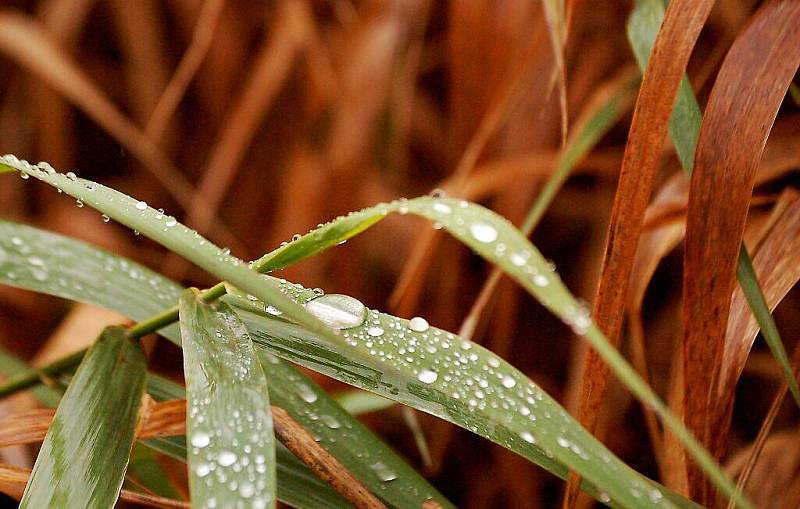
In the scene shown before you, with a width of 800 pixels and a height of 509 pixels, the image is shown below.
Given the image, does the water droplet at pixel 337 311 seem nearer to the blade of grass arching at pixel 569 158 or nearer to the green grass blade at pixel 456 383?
the green grass blade at pixel 456 383

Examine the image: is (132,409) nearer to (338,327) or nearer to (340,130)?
(338,327)

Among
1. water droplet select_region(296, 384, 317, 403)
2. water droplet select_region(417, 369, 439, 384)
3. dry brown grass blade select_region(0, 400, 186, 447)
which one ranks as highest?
water droplet select_region(296, 384, 317, 403)

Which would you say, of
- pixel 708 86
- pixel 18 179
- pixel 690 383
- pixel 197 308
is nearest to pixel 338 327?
pixel 197 308

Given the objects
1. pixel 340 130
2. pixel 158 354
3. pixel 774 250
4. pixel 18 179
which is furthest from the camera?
pixel 18 179

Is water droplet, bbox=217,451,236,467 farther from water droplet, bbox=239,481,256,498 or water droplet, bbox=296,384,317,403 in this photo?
water droplet, bbox=296,384,317,403

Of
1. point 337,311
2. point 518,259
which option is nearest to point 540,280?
point 518,259

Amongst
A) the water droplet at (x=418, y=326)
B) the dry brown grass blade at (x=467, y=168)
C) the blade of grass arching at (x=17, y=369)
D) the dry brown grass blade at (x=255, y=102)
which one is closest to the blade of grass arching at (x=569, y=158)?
the dry brown grass blade at (x=467, y=168)

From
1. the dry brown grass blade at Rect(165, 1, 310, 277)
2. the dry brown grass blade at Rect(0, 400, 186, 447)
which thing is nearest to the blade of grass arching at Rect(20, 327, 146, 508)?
the dry brown grass blade at Rect(0, 400, 186, 447)
